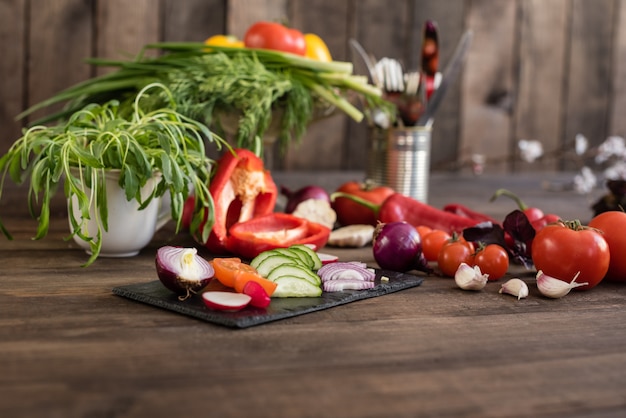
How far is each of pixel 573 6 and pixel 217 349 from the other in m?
2.48

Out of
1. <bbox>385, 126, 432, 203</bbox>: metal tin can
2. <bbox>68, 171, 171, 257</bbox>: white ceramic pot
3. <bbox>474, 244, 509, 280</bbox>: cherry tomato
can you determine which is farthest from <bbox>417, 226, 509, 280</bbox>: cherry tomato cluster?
<bbox>385, 126, 432, 203</bbox>: metal tin can

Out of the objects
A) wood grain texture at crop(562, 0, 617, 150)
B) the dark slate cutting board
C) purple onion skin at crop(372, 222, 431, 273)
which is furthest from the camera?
wood grain texture at crop(562, 0, 617, 150)

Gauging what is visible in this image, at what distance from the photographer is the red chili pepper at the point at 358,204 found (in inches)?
66.7

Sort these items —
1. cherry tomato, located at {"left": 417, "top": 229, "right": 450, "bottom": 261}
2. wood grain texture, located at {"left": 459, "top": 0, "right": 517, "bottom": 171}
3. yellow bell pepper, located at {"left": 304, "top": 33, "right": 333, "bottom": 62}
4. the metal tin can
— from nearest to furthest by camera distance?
cherry tomato, located at {"left": 417, "top": 229, "right": 450, "bottom": 261} < yellow bell pepper, located at {"left": 304, "top": 33, "right": 333, "bottom": 62} < the metal tin can < wood grain texture, located at {"left": 459, "top": 0, "right": 517, "bottom": 171}

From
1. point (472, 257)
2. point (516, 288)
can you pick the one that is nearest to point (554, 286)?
point (516, 288)

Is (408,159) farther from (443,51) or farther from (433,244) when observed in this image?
(443,51)

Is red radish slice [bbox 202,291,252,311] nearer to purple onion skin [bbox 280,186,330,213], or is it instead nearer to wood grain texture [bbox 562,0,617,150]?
purple onion skin [bbox 280,186,330,213]

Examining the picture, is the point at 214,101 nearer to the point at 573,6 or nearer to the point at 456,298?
the point at 456,298

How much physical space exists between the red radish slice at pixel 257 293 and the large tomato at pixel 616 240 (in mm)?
577

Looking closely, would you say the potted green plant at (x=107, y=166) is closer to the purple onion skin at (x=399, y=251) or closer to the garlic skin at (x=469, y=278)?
the purple onion skin at (x=399, y=251)

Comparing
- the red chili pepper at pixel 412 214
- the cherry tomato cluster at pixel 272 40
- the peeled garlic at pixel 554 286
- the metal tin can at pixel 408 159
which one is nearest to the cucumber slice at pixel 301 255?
the peeled garlic at pixel 554 286

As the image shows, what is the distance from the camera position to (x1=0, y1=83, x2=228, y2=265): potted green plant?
1163 mm

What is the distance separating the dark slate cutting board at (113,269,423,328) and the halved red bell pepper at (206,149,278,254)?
0.97 feet

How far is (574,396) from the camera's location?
0.73 meters
